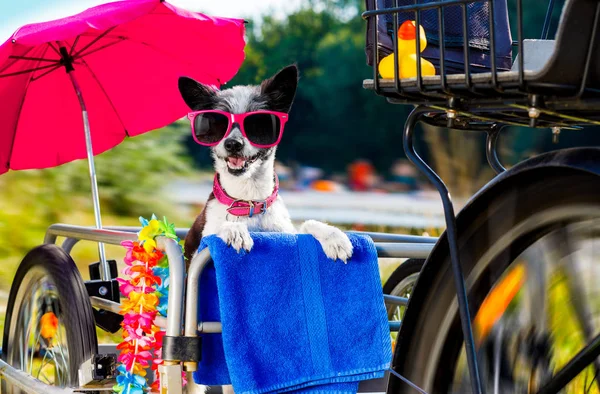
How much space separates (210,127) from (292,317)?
2.77 feet

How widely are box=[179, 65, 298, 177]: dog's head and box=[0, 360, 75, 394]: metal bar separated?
1.00 m

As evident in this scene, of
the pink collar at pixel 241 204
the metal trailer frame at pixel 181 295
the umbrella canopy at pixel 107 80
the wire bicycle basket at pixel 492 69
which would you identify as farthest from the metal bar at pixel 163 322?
the umbrella canopy at pixel 107 80

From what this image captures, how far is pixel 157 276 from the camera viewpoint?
2398 mm

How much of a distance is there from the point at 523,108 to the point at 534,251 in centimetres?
29

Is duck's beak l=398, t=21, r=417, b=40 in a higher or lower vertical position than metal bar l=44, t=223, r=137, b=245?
higher

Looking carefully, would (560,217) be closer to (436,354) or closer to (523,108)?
(523,108)

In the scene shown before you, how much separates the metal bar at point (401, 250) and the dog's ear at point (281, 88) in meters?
1.03

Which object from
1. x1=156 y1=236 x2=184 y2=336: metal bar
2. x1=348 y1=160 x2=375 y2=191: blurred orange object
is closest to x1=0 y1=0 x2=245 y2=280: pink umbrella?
x1=156 y1=236 x2=184 y2=336: metal bar

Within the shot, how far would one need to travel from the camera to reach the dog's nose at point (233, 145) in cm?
287

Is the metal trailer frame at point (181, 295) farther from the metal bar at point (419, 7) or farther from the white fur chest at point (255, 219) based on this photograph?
the metal bar at point (419, 7)

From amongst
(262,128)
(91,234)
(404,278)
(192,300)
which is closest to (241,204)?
(262,128)

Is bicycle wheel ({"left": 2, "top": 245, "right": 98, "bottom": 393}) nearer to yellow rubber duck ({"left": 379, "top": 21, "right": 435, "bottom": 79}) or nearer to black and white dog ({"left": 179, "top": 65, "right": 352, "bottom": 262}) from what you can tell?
black and white dog ({"left": 179, "top": 65, "right": 352, "bottom": 262})

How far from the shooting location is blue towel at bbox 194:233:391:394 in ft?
6.86

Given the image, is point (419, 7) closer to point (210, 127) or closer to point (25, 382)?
point (210, 127)
